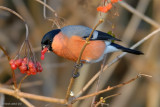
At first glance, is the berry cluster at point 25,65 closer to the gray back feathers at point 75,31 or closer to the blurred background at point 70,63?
the gray back feathers at point 75,31

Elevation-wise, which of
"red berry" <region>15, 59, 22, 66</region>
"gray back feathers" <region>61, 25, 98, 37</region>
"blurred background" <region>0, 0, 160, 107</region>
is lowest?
"blurred background" <region>0, 0, 160, 107</region>

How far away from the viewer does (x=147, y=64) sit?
12.7 feet

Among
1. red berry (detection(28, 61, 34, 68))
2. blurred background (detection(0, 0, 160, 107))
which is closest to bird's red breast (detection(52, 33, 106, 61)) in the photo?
red berry (detection(28, 61, 34, 68))

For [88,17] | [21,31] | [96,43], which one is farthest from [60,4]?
[96,43]

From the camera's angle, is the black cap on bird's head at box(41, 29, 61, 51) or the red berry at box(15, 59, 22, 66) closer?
the red berry at box(15, 59, 22, 66)

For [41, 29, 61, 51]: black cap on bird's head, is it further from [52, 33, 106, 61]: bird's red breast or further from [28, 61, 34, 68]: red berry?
[28, 61, 34, 68]: red berry

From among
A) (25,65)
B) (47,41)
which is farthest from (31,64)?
(47,41)

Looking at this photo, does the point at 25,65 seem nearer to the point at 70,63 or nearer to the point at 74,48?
the point at 74,48

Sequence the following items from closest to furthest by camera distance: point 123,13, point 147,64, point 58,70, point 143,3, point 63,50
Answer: point 63,50
point 143,3
point 147,64
point 123,13
point 58,70

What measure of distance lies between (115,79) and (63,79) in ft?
3.31

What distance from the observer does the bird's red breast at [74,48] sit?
2547 mm

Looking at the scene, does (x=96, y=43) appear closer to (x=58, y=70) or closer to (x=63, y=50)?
(x=63, y=50)

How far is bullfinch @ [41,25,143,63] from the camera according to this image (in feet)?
8.27

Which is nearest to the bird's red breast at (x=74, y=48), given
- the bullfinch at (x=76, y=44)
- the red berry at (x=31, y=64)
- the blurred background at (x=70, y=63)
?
the bullfinch at (x=76, y=44)
